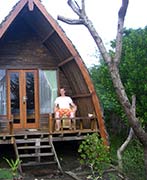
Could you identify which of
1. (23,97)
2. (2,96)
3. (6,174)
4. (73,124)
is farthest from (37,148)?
(2,96)

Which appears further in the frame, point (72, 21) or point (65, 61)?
point (65, 61)

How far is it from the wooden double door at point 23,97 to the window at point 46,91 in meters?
0.18

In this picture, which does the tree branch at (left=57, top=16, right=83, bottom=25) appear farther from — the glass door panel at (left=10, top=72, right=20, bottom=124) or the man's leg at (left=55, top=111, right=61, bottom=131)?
the glass door panel at (left=10, top=72, right=20, bottom=124)

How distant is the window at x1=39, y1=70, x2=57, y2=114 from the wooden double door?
179 mm

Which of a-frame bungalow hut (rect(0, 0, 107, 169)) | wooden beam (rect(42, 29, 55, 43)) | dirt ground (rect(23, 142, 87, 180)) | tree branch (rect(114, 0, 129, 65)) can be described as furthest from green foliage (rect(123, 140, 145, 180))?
wooden beam (rect(42, 29, 55, 43))

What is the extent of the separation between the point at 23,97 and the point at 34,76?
33.0 inches

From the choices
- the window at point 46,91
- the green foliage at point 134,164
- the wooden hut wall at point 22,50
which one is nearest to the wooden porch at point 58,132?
the window at point 46,91

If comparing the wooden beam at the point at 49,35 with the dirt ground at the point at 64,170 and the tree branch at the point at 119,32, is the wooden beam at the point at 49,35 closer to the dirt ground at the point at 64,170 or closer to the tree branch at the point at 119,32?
the dirt ground at the point at 64,170

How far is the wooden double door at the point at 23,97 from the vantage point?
13.7 metres

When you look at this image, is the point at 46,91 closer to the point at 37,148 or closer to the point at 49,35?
the point at 49,35

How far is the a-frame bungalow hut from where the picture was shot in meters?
13.1

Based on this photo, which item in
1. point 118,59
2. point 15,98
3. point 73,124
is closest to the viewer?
point 118,59

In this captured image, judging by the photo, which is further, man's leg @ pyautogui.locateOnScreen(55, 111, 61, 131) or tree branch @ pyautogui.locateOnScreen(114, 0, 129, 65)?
man's leg @ pyautogui.locateOnScreen(55, 111, 61, 131)

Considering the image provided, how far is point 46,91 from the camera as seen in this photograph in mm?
13977
